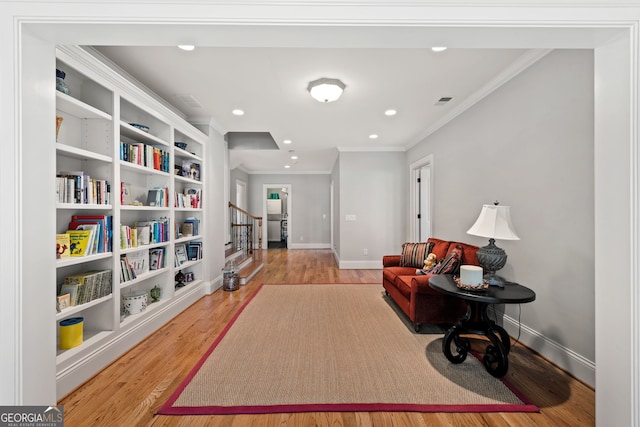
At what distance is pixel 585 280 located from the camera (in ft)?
6.38

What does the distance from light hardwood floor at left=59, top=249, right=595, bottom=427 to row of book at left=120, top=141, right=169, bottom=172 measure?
1735 millimetres

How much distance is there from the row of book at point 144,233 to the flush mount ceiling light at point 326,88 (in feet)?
7.25

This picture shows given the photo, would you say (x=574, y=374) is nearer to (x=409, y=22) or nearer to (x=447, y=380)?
(x=447, y=380)

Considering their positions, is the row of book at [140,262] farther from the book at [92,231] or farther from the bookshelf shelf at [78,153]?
the bookshelf shelf at [78,153]

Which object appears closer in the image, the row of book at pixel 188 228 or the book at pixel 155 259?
the book at pixel 155 259

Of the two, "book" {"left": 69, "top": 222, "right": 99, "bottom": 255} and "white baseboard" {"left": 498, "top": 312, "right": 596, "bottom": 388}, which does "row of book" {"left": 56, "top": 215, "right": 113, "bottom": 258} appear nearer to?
"book" {"left": 69, "top": 222, "right": 99, "bottom": 255}

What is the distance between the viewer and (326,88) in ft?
9.43

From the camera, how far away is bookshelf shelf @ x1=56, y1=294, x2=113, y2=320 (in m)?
1.88

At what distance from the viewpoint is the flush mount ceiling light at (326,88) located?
2857mm

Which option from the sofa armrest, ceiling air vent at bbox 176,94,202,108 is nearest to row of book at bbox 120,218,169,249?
ceiling air vent at bbox 176,94,202,108

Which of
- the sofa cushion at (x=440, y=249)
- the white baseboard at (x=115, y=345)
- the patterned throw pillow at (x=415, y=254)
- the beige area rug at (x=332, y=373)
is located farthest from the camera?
the patterned throw pillow at (x=415, y=254)

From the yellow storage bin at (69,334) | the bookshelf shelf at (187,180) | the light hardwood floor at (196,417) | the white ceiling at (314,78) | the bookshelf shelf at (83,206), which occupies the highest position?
the white ceiling at (314,78)

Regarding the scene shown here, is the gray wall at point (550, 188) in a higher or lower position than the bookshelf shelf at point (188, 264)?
higher

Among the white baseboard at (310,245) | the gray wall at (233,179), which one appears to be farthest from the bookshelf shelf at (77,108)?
the white baseboard at (310,245)
